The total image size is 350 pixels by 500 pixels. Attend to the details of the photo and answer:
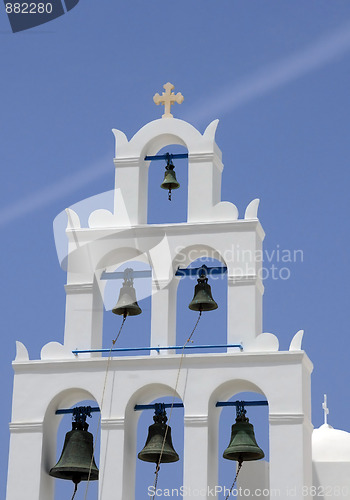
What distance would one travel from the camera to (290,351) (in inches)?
1161

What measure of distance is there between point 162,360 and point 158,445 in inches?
57.9

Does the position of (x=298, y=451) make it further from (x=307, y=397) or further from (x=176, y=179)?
(x=176, y=179)

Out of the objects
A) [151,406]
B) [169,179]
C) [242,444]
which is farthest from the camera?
[169,179]

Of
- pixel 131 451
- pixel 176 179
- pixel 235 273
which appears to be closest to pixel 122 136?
pixel 176 179

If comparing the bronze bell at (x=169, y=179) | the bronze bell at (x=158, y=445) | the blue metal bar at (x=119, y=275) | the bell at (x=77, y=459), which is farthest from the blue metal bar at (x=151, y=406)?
the bronze bell at (x=169, y=179)

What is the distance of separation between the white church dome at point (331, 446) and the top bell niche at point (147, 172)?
20.4 feet

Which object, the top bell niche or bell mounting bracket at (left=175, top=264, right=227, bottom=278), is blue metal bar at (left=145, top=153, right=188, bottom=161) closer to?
the top bell niche

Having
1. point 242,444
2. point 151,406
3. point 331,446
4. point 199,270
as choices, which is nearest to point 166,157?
point 199,270

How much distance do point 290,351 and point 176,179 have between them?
14.6 ft

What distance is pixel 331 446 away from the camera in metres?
34.9

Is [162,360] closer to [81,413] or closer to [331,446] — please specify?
[81,413]

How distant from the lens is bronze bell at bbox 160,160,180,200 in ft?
105

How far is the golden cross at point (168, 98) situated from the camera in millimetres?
32094

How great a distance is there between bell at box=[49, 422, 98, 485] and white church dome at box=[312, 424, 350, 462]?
19.4ft
